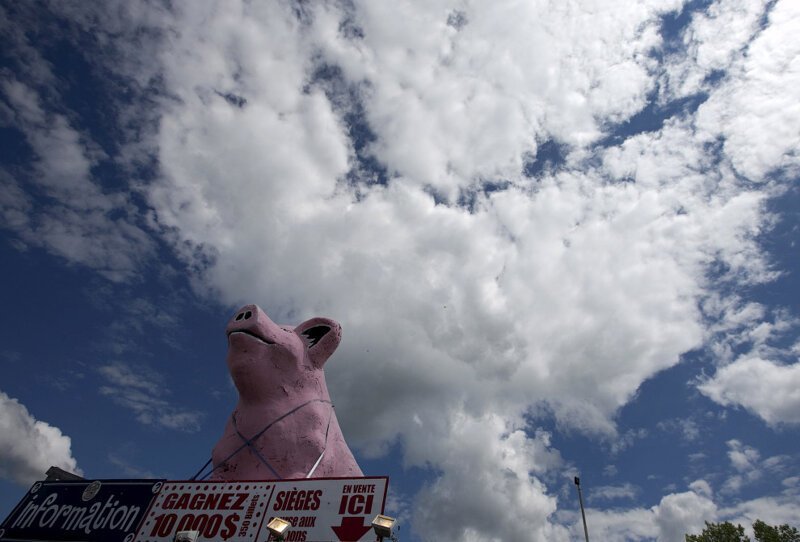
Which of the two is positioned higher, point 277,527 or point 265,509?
point 265,509

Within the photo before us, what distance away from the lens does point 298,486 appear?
28.3 ft

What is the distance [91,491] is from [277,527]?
4.37 metres

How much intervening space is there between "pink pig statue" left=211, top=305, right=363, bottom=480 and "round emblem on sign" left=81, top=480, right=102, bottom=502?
2095 millimetres

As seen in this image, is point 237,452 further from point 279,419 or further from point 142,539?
point 142,539

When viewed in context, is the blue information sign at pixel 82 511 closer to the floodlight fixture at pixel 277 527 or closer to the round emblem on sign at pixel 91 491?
the round emblem on sign at pixel 91 491

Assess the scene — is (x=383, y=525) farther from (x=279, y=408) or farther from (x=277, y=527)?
(x=279, y=408)

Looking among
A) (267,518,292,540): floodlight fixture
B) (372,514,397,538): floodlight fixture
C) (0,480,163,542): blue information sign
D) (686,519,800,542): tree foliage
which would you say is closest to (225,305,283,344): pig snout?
(0,480,163,542): blue information sign

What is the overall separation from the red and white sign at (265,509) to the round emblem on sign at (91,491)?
4.65ft

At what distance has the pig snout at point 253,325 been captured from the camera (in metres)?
12.0

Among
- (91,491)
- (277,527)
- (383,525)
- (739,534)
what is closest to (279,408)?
(91,491)

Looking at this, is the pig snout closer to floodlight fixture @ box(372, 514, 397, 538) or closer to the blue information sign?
the blue information sign

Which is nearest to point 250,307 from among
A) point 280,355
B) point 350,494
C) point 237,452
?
point 280,355

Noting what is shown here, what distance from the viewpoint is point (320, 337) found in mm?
13102

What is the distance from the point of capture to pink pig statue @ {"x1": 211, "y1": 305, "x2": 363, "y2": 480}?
1074cm
